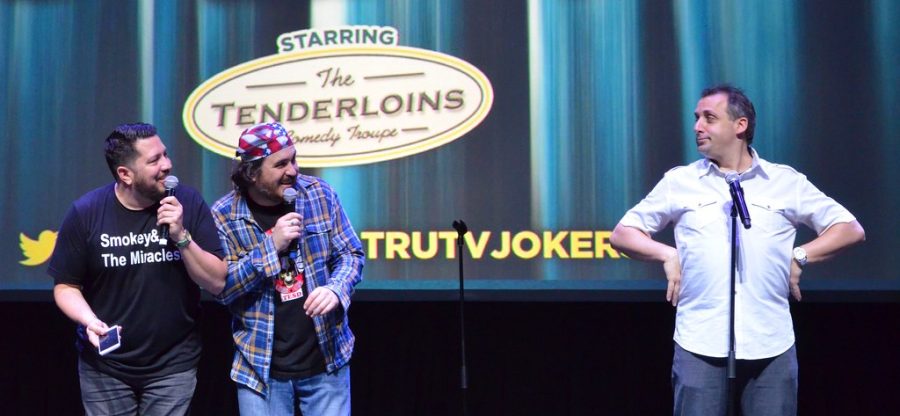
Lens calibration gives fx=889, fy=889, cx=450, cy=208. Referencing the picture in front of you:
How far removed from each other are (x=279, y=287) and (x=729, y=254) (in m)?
1.37

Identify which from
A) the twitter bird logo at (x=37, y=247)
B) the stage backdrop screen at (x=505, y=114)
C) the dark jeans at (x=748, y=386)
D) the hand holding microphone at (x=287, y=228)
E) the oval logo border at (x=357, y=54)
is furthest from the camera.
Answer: the twitter bird logo at (x=37, y=247)

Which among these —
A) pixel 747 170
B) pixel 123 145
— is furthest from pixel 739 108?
pixel 123 145

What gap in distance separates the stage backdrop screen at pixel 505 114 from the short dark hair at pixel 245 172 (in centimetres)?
145

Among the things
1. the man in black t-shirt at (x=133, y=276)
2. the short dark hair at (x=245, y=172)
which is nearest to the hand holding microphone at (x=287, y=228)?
the short dark hair at (x=245, y=172)

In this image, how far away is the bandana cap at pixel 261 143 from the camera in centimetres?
263

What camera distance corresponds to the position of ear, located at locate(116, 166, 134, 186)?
2.71 meters

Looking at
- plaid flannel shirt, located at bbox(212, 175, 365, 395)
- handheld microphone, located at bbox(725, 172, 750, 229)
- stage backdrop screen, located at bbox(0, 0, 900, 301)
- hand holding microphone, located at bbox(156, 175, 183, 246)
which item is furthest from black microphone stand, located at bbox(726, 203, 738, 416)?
hand holding microphone, located at bbox(156, 175, 183, 246)

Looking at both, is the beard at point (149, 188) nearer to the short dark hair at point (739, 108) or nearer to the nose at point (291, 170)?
the nose at point (291, 170)

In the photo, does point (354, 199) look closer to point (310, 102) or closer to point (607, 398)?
point (310, 102)

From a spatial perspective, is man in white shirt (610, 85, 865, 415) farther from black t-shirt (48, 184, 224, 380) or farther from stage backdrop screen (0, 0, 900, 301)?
black t-shirt (48, 184, 224, 380)

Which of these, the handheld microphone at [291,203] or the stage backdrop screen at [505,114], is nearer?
the handheld microphone at [291,203]

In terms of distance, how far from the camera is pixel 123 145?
2723 mm

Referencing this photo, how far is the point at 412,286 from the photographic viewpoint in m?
4.10

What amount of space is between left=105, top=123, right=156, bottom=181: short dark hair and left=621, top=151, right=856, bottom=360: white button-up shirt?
1.64 meters
